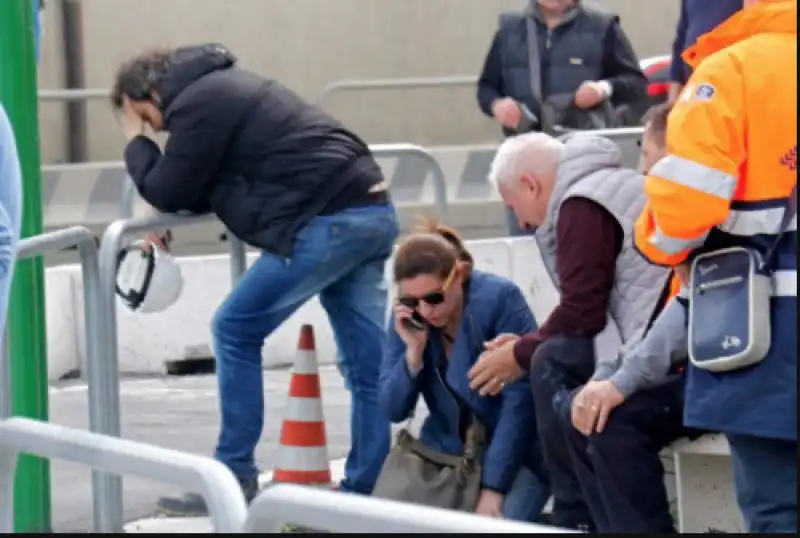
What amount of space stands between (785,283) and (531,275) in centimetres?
492

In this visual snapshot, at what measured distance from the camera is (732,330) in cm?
388

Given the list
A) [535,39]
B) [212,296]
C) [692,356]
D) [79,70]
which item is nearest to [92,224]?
[79,70]

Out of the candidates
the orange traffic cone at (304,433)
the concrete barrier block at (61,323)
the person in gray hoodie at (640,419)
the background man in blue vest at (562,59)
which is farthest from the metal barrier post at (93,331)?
the concrete barrier block at (61,323)

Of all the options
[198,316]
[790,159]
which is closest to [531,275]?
[198,316]

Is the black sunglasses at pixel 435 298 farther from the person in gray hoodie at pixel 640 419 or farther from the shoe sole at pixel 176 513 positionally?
the shoe sole at pixel 176 513

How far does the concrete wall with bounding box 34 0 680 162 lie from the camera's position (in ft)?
44.4

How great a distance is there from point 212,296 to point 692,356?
17.2 feet

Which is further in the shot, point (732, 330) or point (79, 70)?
point (79, 70)

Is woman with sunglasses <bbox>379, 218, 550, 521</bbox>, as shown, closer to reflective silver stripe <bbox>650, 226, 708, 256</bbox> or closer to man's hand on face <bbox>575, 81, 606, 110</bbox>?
reflective silver stripe <bbox>650, 226, 708, 256</bbox>

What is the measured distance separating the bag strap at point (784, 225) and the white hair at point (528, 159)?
119cm

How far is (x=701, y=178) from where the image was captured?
3.85 m

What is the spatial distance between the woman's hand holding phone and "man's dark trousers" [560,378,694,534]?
0.84 meters

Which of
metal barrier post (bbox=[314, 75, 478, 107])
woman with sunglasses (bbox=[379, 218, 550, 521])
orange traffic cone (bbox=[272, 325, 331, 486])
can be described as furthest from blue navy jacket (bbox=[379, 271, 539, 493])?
metal barrier post (bbox=[314, 75, 478, 107])

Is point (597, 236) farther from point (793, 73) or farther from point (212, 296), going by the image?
point (212, 296)
